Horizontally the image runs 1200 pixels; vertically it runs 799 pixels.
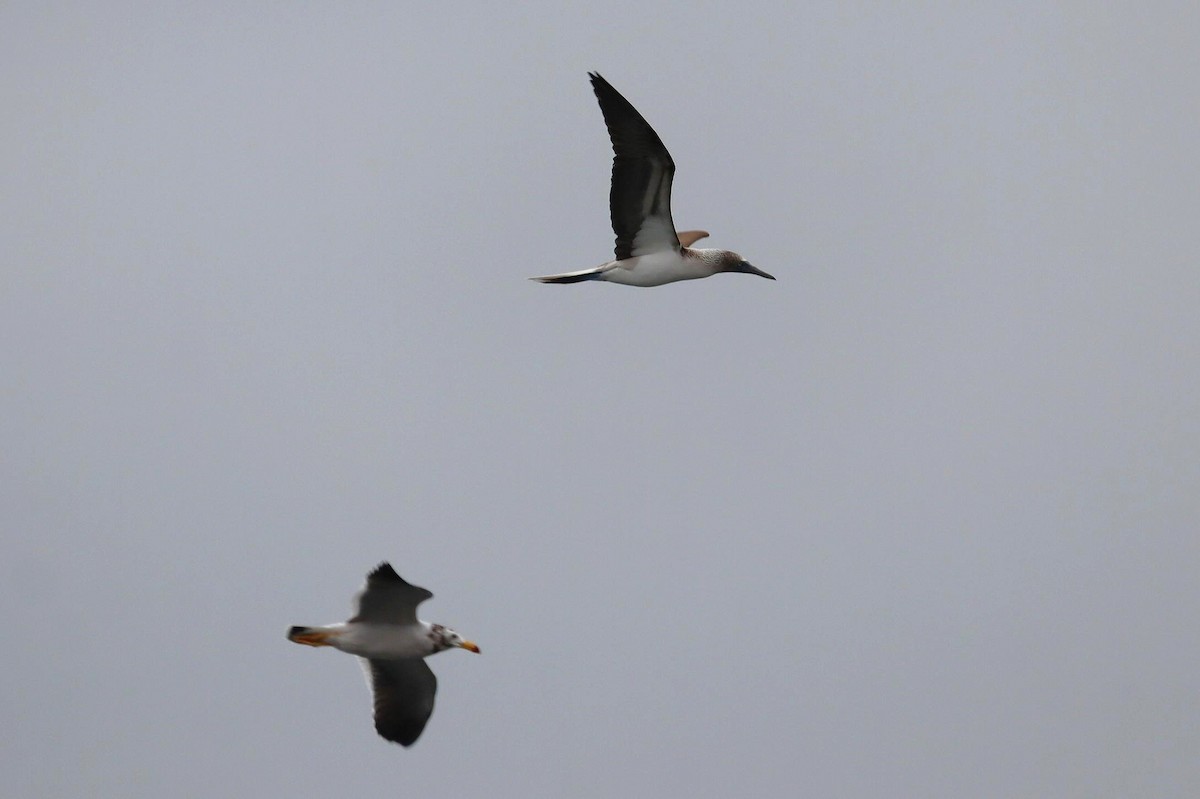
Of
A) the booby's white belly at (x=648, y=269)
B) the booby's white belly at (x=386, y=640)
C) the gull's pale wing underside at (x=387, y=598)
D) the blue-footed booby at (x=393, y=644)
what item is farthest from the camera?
the booby's white belly at (x=648, y=269)

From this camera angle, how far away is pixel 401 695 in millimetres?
19609

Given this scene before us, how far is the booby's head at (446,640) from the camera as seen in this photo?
62.6 ft

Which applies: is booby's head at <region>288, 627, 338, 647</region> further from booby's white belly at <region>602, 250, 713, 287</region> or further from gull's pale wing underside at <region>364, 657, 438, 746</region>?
booby's white belly at <region>602, 250, 713, 287</region>

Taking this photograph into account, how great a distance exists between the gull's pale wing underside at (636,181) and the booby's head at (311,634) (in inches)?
225

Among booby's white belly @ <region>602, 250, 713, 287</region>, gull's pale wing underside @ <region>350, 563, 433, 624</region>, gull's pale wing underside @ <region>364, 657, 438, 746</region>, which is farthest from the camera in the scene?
booby's white belly @ <region>602, 250, 713, 287</region>

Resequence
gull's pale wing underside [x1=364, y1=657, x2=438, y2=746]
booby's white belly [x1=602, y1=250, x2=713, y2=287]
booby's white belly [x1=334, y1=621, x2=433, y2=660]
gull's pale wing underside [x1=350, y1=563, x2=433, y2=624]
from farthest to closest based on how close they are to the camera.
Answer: booby's white belly [x1=602, y1=250, x2=713, y2=287] < gull's pale wing underside [x1=364, y1=657, x2=438, y2=746] < booby's white belly [x1=334, y1=621, x2=433, y2=660] < gull's pale wing underside [x1=350, y1=563, x2=433, y2=624]

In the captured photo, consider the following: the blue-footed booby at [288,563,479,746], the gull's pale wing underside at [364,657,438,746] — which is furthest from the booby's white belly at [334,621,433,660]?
the gull's pale wing underside at [364,657,438,746]

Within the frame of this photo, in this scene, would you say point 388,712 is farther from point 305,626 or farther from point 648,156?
point 648,156

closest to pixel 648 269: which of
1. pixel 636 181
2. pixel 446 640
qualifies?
pixel 636 181

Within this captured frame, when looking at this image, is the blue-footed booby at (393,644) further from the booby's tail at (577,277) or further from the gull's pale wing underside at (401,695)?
the booby's tail at (577,277)

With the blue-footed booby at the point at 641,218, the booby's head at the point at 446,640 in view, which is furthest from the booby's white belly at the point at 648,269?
the booby's head at the point at 446,640

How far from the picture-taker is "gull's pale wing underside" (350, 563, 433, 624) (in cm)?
1784

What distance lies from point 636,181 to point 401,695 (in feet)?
20.9

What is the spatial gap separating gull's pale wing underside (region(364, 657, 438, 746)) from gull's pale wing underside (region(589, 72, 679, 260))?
5512 millimetres
